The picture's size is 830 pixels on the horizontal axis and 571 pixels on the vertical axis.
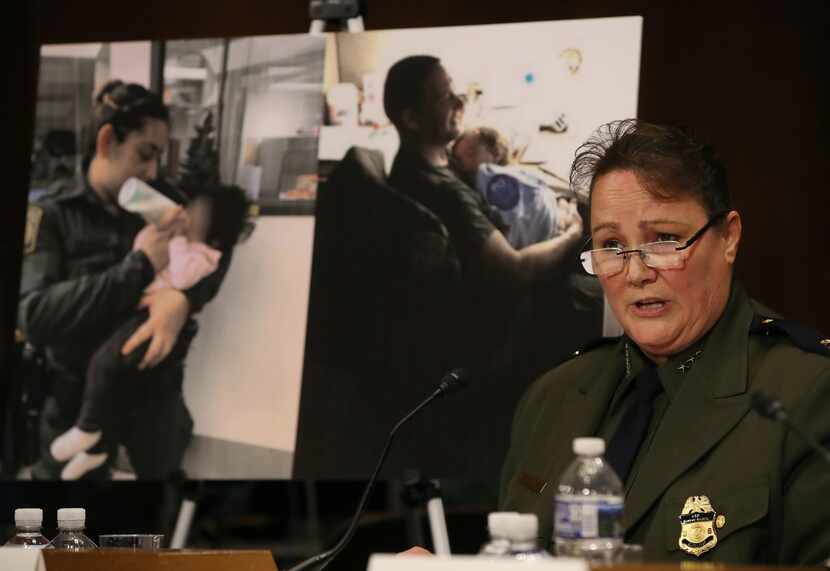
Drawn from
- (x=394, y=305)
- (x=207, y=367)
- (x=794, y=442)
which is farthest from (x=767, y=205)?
(x=207, y=367)

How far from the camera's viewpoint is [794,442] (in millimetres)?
1995

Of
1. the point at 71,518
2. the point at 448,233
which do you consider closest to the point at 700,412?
the point at 71,518

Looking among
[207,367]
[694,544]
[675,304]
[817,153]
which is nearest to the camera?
[694,544]

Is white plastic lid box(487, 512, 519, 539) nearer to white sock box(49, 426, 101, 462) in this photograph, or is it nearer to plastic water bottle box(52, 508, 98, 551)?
plastic water bottle box(52, 508, 98, 551)

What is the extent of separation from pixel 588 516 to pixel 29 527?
1.00m

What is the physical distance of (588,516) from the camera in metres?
1.49

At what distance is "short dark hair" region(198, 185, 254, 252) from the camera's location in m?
3.36

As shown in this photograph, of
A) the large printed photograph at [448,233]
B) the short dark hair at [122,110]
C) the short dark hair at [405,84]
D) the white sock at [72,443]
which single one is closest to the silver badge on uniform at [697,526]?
the large printed photograph at [448,233]

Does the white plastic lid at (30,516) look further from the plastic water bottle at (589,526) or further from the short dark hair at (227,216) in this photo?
the short dark hair at (227,216)

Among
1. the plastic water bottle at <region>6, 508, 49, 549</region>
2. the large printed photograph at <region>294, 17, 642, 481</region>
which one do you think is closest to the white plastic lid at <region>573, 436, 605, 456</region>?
the plastic water bottle at <region>6, 508, 49, 549</region>

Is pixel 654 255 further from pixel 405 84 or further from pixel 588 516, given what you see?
pixel 405 84

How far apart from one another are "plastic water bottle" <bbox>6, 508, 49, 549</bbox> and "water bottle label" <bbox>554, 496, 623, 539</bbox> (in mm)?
919

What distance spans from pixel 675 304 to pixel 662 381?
15 cm

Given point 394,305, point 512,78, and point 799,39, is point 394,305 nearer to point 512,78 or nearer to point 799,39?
point 512,78
